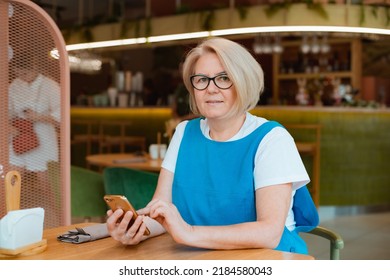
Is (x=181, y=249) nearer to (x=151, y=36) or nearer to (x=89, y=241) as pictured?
(x=89, y=241)

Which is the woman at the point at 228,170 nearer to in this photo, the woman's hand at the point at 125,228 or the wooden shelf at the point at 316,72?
the woman's hand at the point at 125,228

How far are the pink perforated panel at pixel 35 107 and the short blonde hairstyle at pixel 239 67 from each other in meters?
0.70

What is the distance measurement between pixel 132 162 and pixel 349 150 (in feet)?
8.37

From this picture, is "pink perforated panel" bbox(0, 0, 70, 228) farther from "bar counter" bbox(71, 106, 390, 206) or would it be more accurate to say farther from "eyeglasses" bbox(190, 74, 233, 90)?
"bar counter" bbox(71, 106, 390, 206)

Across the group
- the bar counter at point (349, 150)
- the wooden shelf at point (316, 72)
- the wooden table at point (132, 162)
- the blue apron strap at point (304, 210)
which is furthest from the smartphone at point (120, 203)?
the wooden shelf at point (316, 72)

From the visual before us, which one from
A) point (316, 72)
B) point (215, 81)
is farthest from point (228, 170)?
point (316, 72)

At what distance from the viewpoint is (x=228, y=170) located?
1704mm

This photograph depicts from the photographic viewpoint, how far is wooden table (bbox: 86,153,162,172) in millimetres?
4012

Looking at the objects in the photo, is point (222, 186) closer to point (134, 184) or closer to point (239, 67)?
point (239, 67)

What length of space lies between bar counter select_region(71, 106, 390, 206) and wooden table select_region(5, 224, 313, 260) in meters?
4.28

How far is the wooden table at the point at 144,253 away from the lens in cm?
148

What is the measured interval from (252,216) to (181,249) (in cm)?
25

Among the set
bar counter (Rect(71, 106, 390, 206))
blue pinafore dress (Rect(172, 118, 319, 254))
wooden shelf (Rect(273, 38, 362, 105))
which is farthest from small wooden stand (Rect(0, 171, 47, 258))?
wooden shelf (Rect(273, 38, 362, 105))

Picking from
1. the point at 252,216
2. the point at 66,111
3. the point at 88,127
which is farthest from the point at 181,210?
the point at 88,127
